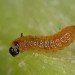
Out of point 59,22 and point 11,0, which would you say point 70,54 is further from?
point 11,0

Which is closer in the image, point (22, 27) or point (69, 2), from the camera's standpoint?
point (22, 27)

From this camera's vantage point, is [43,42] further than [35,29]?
No

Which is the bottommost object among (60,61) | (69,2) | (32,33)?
(60,61)

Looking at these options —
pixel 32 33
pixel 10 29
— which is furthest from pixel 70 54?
pixel 10 29

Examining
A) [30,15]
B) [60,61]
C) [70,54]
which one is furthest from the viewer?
[30,15]
